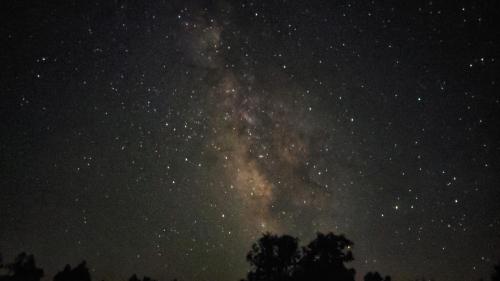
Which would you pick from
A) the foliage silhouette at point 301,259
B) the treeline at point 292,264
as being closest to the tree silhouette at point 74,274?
the treeline at point 292,264

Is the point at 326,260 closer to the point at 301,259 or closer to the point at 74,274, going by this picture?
the point at 301,259

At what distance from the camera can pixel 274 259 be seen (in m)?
32.9

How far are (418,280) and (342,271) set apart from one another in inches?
547

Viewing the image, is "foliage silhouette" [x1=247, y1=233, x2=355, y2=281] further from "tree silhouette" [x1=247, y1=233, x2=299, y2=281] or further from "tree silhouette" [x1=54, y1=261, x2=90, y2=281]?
"tree silhouette" [x1=54, y1=261, x2=90, y2=281]

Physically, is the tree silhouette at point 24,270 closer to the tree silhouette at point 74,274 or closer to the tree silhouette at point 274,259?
the tree silhouette at point 74,274

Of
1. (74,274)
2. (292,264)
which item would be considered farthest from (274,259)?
(74,274)

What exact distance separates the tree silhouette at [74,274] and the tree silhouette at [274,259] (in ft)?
49.2

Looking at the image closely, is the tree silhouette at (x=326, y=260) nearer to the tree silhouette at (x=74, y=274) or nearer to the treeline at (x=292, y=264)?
the treeline at (x=292, y=264)

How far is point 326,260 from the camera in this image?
3058cm

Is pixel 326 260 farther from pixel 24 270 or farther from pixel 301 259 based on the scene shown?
pixel 24 270

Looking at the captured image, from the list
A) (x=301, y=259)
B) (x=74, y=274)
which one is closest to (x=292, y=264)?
(x=301, y=259)

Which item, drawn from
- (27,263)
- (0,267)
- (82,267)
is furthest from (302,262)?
(0,267)

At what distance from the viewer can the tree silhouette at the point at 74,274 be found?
31703 mm

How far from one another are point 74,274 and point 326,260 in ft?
73.1
